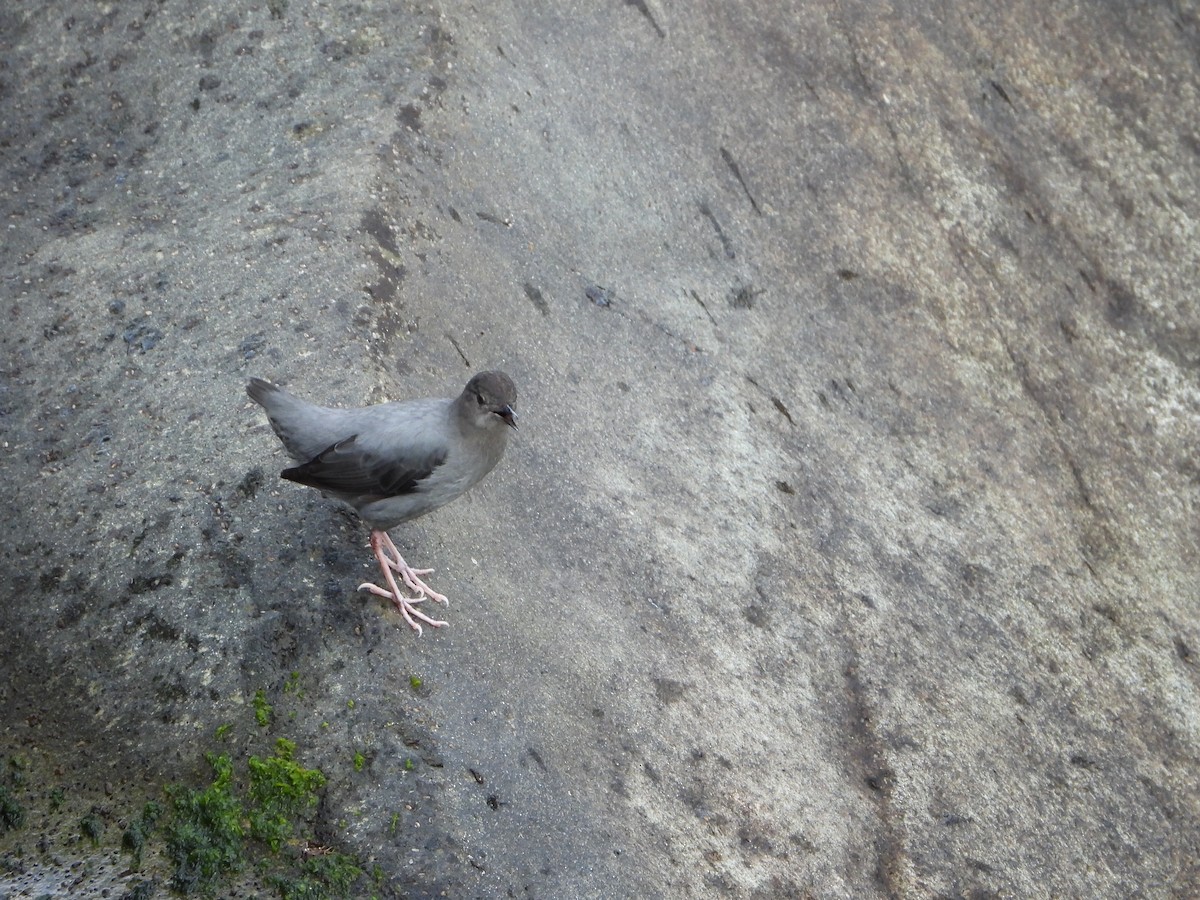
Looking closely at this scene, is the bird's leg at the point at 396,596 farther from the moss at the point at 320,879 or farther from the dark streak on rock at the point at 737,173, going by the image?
the dark streak on rock at the point at 737,173

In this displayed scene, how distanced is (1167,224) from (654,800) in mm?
6260

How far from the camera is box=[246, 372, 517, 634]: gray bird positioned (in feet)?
15.1

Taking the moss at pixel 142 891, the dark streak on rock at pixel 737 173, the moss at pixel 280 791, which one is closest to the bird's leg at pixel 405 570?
the moss at pixel 280 791

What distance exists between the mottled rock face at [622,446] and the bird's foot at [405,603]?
82 mm

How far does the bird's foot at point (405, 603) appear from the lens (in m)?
4.64

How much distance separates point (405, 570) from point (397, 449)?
51 centimetres

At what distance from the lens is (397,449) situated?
4.62 metres

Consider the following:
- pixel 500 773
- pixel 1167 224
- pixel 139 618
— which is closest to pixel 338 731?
pixel 500 773

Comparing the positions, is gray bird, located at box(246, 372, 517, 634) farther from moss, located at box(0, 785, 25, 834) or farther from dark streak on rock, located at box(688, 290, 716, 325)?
dark streak on rock, located at box(688, 290, 716, 325)

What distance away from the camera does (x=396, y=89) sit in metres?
6.46

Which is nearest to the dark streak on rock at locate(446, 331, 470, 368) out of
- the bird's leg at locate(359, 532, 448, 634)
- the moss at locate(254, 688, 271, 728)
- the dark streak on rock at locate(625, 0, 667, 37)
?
the bird's leg at locate(359, 532, 448, 634)

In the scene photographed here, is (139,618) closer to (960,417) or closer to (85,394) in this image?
(85,394)

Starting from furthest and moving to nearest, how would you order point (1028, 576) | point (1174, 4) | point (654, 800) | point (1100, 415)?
point (1174, 4) < point (1100, 415) < point (1028, 576) < point (654, 800)

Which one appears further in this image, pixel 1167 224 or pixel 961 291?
pixel 1167 224
